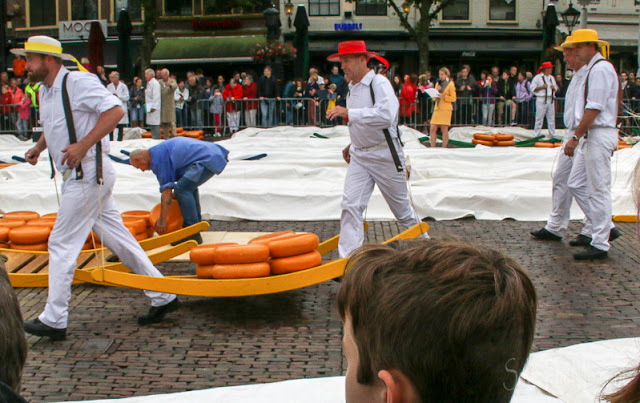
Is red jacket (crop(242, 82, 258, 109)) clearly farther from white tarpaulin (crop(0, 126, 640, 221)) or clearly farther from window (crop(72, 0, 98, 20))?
window (crop(72, 0, 98, 20))

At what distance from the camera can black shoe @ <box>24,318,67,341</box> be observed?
506 cm

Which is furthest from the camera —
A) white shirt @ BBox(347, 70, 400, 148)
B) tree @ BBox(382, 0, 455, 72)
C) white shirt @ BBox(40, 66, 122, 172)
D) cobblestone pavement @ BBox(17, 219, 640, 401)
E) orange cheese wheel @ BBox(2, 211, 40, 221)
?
tree @ BBox(382, 0, 455, 72)

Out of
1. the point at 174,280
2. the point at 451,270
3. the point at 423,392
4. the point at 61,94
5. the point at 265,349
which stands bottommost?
the point at 265,349

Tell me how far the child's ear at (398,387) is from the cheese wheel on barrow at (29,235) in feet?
20.4

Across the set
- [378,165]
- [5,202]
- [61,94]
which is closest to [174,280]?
[61,94]

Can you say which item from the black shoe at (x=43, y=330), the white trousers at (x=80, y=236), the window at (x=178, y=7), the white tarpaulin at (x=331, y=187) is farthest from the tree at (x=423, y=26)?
the black shoe at (x=43, y=330)

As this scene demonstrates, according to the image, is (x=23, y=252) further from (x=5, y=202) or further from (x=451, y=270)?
(x=451, y=270)

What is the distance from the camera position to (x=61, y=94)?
17.2 feet

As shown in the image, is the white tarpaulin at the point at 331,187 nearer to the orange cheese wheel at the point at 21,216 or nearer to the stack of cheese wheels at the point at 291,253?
the orange cheese wheel at the point at 21,216

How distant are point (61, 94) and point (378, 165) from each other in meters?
2.65

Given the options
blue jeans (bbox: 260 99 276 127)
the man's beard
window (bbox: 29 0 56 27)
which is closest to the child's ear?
the man's beard

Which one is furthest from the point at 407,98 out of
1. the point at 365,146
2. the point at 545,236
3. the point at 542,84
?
the point at 365,146

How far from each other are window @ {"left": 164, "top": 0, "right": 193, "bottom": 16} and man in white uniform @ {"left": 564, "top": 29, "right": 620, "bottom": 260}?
35.7 metres

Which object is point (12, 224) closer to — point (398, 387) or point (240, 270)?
point (240, 270)
